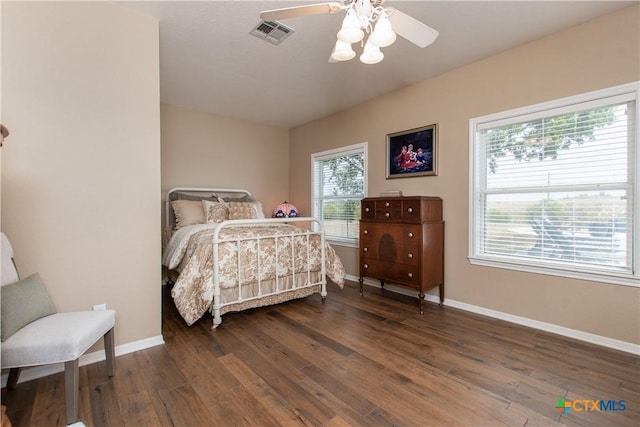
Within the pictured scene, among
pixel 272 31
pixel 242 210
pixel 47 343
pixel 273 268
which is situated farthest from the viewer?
pixel 242 210

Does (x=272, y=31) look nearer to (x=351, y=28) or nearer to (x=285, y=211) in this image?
(x=351, y=28)

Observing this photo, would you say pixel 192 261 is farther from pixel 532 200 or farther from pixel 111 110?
pixel 532 200

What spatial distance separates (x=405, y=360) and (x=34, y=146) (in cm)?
276

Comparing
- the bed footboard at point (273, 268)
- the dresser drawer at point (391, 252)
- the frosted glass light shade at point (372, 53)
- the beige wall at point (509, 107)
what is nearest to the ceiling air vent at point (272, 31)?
the frosted glass light shade at point (372, 53)

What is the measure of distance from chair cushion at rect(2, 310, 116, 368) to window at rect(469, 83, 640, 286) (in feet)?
10.2

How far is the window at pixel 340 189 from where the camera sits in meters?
4.16

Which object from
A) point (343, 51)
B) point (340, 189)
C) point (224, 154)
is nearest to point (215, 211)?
point (224, 154)

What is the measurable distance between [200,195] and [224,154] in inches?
31.3

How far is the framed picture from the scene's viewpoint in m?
3.23

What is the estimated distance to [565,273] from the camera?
2.38 meters

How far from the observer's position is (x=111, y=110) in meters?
2.05

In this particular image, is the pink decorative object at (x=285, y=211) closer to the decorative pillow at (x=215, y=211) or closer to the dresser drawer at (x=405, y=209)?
the decorative pillow at (x=215, y=211)

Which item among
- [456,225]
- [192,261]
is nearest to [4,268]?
[192,261]

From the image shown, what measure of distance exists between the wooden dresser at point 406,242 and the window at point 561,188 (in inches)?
14.3
